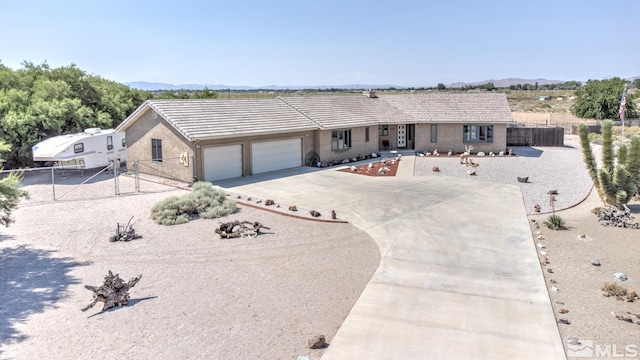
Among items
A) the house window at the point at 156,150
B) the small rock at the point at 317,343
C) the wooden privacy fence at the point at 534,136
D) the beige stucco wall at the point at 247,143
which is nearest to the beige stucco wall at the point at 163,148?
the house window at the point at 156,150

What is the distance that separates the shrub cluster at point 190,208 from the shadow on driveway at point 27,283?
4115 mm

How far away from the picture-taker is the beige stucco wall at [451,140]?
119 feet

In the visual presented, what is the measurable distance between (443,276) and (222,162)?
16.1 metres

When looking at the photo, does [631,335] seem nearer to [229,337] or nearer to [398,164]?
[229,337]

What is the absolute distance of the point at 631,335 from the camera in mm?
8969

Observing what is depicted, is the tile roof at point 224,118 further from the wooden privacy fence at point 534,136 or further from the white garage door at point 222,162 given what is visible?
the wooden privacy fence at point 534,136

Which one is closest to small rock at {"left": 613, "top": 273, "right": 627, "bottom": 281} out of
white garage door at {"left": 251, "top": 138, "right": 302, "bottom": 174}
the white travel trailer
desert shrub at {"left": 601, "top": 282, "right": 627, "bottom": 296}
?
desert shrub at {"left": 601, "top": 282, "right": 627, "bottom": 296}

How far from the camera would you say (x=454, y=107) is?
124 feet

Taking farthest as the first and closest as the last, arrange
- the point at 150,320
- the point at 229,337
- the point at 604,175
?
1. the point at 604,175
2. the point at 150,320
3. the point at 229,337

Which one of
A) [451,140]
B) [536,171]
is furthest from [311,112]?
[536,171]

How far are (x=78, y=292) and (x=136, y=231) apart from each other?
5.27 meters

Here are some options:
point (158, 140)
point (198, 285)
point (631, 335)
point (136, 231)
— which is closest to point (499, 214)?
point (631, 335)

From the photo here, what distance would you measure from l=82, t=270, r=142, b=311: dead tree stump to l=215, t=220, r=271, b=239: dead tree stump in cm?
459

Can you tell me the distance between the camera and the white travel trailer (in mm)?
24391
